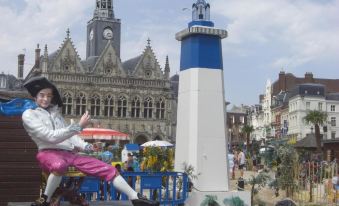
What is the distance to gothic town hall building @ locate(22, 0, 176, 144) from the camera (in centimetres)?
5875

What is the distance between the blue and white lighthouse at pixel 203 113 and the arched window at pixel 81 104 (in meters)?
49.6

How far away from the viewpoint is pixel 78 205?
5062 millimetres

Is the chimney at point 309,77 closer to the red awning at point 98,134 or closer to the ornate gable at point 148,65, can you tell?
the ornate gable at point 148,65

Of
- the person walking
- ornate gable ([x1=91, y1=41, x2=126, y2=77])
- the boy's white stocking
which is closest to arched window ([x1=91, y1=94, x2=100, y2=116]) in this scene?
ornate gable ([x1=91, y1=41, x2=126, y2=77])

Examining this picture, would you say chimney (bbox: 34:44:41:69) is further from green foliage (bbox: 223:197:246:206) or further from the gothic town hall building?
green foliage (bbox: 223:197:246:206)

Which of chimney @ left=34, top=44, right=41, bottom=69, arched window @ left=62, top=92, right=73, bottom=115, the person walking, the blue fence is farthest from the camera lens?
chimney @ left=34, top=44, right=41, bottom=69

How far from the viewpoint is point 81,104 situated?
59.3 metres

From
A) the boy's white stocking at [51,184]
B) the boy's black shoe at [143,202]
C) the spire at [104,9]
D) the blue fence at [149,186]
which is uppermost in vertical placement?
the spire at [104,9]

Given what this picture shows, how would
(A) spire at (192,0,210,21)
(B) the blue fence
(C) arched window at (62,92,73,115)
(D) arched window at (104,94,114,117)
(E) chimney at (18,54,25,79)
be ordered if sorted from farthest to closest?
(E) chimney at (18,54,25,79) < (D) arched window at (104,94,114,117) < (C) arched window at (62,92,73,115) < (A) spire at (192,0,210,21) < (B) the blue fence

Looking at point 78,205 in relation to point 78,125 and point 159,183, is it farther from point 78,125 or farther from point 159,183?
point 159,183

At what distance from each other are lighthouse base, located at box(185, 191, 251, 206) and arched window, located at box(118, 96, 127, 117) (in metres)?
51.0

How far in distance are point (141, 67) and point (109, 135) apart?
40886 millimetres

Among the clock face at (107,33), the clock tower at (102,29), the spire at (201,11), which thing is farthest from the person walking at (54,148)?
the clock face at (107,33)

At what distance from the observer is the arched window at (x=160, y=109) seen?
62094 millimetres
